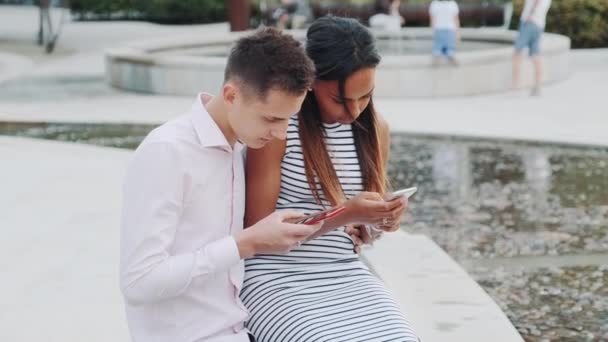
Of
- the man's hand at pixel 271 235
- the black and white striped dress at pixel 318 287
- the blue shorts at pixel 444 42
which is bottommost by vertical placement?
the blue shorts at pixel 444 42

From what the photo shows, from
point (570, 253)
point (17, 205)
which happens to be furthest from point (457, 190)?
→ point (17, 205)

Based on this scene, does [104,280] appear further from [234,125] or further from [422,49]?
[422,49]

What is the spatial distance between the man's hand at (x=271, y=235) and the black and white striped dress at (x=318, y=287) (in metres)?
0.29

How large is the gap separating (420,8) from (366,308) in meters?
25.4

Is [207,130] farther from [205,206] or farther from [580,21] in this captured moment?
[580,21]

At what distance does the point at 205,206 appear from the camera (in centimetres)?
271

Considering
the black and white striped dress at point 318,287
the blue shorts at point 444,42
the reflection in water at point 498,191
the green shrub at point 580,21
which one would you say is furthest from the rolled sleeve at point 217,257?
the green shrub at point 580,21

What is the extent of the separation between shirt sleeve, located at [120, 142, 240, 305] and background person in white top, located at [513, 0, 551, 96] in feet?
37.4

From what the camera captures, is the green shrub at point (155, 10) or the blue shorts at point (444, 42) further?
the green shrub at point (155, 10)

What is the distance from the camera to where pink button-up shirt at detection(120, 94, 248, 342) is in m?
2.58

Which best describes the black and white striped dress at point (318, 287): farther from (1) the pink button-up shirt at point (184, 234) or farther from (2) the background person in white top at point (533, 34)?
(2) the background person in white top at point (533, 34)

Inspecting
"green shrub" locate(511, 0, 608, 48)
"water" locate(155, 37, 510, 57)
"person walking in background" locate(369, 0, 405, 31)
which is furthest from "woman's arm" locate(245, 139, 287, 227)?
"green shrub" locate(511, 0, 608, 48)

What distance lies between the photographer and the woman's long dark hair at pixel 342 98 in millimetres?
3066

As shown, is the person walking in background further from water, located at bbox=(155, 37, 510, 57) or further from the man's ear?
the man's ear
